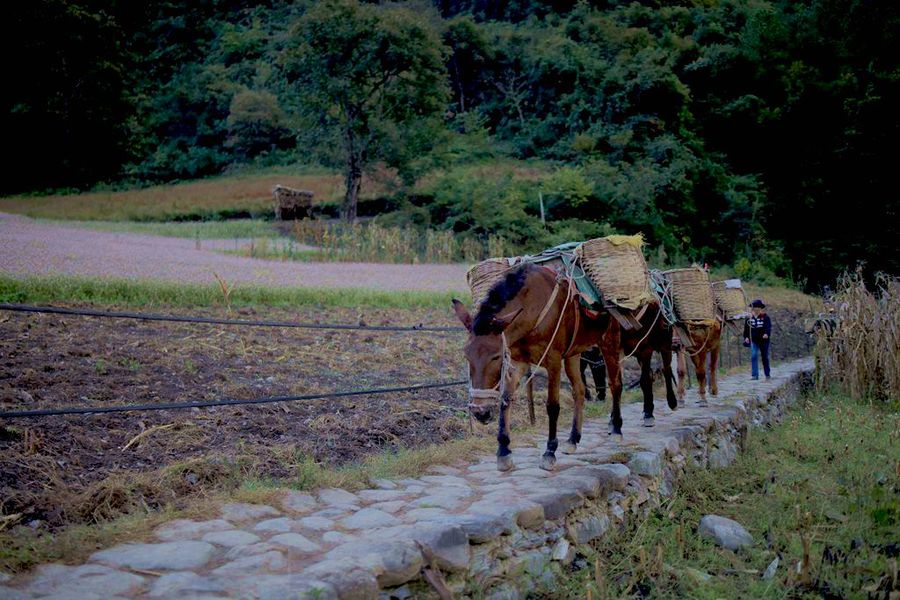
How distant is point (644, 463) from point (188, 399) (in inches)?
149

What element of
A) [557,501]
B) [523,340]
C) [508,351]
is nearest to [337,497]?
[557,501]

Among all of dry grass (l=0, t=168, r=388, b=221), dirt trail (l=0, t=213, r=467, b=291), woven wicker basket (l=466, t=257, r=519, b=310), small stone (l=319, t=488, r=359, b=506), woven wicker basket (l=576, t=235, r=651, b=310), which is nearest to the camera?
small stone (l=319, t=488, r=359, b=506)

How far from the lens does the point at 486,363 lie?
4.49 m

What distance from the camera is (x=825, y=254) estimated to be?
73.9 ft

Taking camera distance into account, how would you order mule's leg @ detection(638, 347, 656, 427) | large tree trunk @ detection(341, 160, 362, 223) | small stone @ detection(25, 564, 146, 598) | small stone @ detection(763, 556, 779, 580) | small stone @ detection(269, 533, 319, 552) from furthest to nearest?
large tree trunk @ detection(341, 160, 362, 223)
mule's leg @ detection(638, 347, 656, 427)
small stone @ detection(763, 556, 779, 580)
small stone @ detection(269, 533, 319, 552)
small stone @ detection(25, 564, 146, 598)

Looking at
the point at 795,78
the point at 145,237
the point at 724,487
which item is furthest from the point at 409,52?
the point at 724,487

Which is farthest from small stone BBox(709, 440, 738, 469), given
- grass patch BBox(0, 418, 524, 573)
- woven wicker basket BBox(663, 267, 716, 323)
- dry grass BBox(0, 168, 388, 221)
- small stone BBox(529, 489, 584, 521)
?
dry grass BBox(0, 168, 388, 221)

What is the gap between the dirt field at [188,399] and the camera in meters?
4.13

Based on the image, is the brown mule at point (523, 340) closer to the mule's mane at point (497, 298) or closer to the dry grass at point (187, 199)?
the mule's mane at point (497, 298)

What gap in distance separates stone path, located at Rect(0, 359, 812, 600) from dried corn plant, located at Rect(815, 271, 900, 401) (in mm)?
5979

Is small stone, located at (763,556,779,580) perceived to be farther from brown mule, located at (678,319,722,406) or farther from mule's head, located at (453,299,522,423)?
brown mule, located at (678,319,722,406)

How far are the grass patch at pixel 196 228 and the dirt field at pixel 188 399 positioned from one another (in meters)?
4.89

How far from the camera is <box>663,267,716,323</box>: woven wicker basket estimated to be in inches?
305

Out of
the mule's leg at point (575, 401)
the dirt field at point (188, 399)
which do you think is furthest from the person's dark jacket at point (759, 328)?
the mule's leg at point (575, 401)
